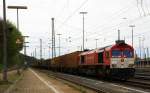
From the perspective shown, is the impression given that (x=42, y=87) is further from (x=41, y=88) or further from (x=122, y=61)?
(x=122, y=61)

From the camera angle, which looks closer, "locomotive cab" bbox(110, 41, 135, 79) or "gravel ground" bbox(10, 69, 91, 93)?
"gravel ground" bbox(10, 69, 91, 93)

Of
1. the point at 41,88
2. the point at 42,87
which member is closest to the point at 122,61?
the point at 42,87

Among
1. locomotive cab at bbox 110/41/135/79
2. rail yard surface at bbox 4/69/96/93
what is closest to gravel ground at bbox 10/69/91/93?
rail yard surface at bbox 4/69/96/93

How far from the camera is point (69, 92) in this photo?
25.4 meters

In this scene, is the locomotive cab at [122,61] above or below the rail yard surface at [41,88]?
above

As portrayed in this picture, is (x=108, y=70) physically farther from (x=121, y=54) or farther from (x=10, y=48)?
(x=10, y=48)

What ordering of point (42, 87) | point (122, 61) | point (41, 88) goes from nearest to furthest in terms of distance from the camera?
point (41, 88) → point (42, 87) → point (122, 61)

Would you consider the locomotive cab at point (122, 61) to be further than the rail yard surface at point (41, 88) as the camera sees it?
Yes

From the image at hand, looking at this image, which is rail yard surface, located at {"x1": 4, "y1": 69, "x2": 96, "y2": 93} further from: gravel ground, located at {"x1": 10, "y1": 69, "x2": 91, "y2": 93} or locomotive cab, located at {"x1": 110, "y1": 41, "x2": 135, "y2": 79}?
locomotive cab, located at {"x1": 110, "y1": 41, "x2": 135, "y2": 79}

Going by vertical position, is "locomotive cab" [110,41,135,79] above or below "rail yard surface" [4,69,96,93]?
above

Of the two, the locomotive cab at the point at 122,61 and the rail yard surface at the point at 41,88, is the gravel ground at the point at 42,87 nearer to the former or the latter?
the rail yard surface at the point at 41,88

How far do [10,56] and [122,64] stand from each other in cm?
5226

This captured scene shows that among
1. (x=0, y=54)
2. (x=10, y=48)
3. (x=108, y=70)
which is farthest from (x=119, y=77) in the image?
(x=10, y=48)

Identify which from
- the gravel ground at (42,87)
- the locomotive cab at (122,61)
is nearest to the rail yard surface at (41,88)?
the gravel ground at (42,87)
